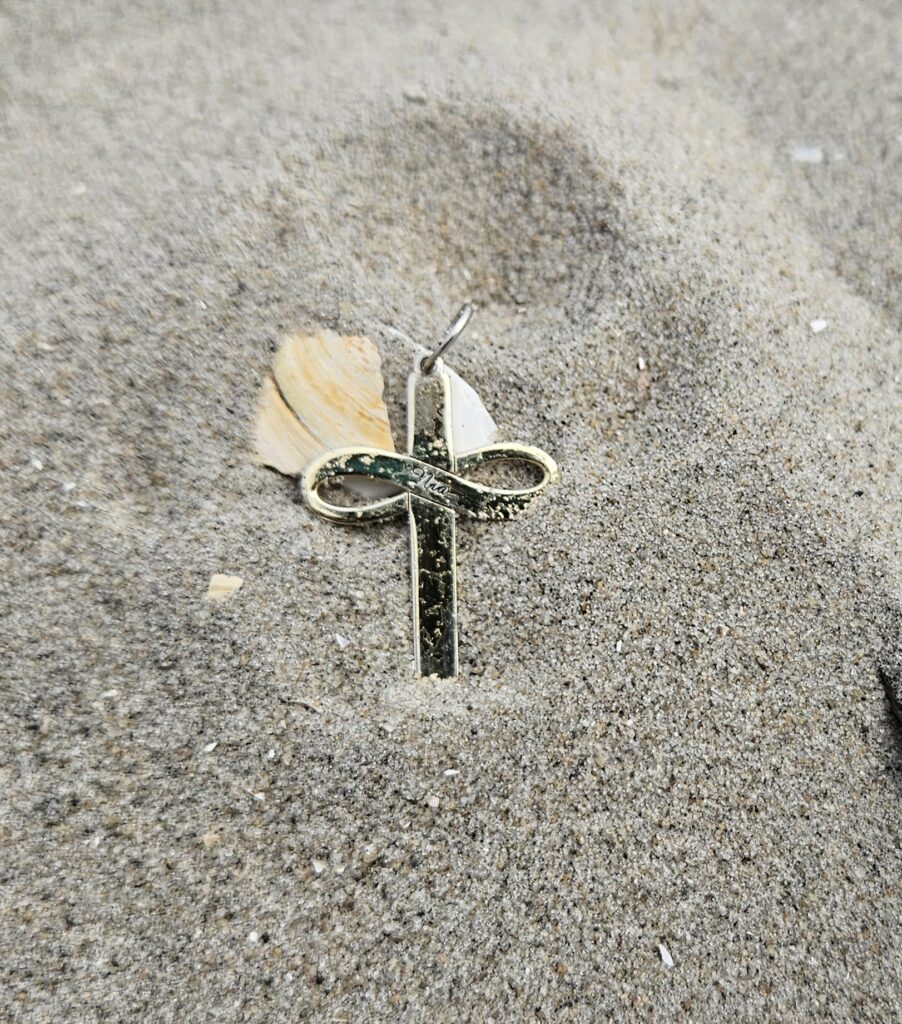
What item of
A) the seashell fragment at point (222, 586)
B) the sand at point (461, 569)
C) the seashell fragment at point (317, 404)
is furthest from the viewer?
the seashell fragment at point (317, 404)

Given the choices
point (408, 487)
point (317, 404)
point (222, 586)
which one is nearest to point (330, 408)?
point (317, 404)

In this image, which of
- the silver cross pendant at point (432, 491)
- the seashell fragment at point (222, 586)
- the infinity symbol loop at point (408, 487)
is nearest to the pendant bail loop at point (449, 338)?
the silver cross pendant at point (432, 491)

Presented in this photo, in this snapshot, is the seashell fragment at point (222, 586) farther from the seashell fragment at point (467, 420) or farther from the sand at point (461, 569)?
the seashell fragment at point (467, 420)

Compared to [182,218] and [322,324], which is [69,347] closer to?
[182,218]

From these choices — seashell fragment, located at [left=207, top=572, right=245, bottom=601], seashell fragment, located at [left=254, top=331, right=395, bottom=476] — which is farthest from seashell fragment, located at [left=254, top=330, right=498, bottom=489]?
seashell fragment, located at [left=207, top=572, right=245, bottom=601]

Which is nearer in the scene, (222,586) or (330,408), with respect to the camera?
(222,586)

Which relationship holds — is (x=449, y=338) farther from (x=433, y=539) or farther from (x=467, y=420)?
(x=433, y=539)

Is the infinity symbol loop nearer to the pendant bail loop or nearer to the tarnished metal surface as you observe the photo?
the tarnished metal surface

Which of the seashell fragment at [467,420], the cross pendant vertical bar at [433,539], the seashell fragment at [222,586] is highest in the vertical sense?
the seashell fragment at [467,420]
